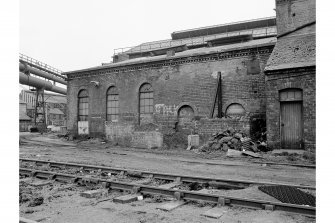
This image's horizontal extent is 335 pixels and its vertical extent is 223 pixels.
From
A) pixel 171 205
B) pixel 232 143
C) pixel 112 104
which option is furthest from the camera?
pixel 112 104

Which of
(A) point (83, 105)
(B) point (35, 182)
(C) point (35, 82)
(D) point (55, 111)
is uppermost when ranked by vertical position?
(C) point (35, 82)

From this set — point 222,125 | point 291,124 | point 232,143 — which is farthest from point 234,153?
point 291,124

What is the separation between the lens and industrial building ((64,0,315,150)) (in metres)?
14.3

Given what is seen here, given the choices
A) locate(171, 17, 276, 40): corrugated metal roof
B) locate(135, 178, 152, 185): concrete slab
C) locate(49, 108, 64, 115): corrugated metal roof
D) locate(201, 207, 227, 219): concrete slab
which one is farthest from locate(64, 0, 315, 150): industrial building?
locate(49, 108, 64, 115): corrugated metal roof

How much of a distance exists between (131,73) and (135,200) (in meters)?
17.2

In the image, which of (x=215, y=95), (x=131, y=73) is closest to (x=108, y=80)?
(x=131, y=73)

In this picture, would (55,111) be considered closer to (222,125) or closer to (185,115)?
(185,115)

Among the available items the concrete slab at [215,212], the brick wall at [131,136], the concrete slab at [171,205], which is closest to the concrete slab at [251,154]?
the brick wall at [131,136]

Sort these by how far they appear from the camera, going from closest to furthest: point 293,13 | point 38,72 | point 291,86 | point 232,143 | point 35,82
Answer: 1. point 291,86
2. point 232,143
3. point 293,13
4. point 35,82
5. point 38,72

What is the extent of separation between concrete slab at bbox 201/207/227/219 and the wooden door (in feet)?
32.0

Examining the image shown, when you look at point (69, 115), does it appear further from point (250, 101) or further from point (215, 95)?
point (250, 101)

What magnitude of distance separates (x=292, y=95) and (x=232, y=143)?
3728 mm

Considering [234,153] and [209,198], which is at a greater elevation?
[209,198]

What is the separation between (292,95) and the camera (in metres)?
14.3
